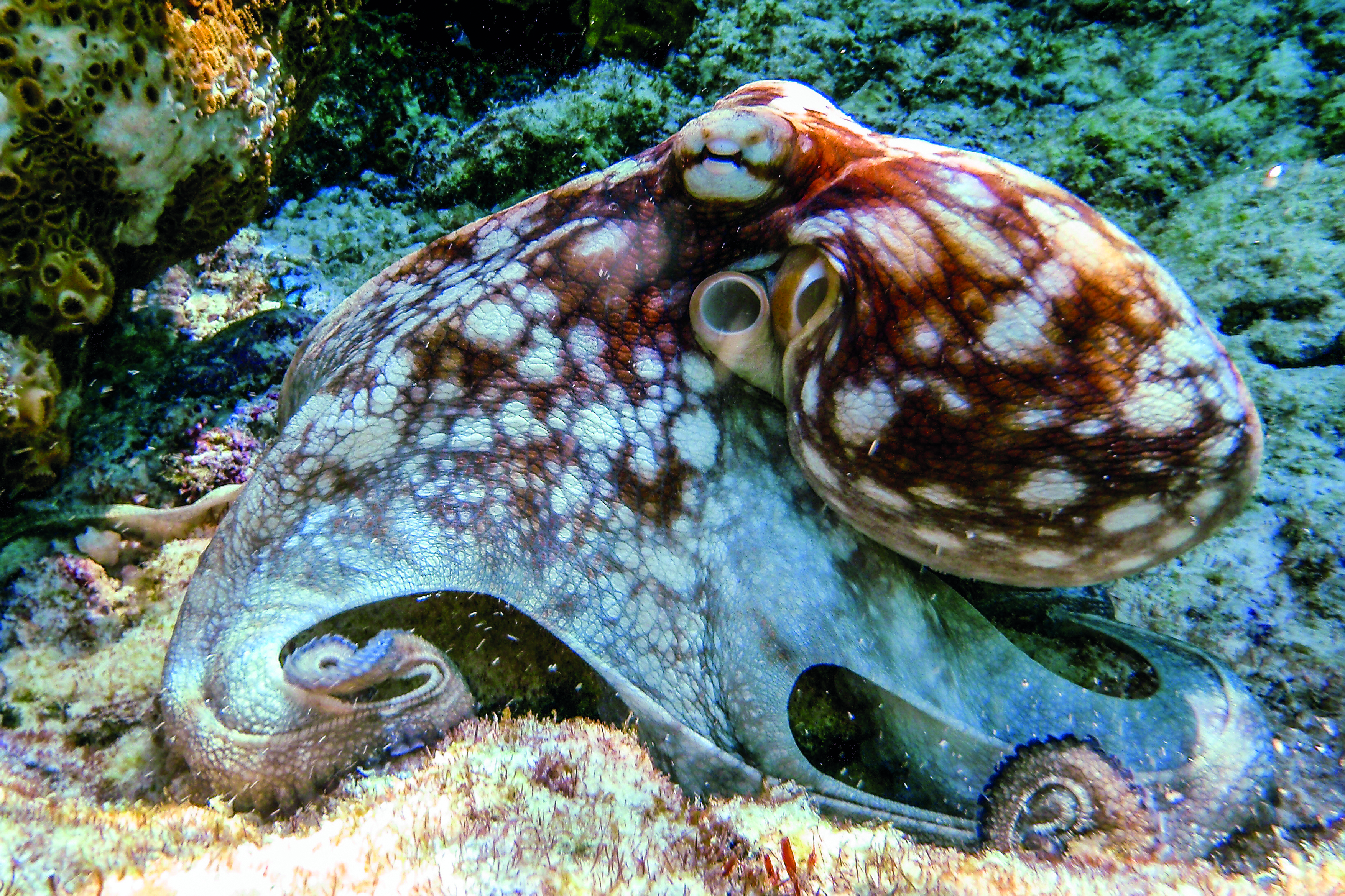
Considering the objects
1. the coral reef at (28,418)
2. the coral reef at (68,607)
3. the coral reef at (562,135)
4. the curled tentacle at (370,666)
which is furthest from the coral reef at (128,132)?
the curled tentacle at (370,666)

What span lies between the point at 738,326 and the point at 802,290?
225mm

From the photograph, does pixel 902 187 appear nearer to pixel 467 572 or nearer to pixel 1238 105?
pixel 467 572

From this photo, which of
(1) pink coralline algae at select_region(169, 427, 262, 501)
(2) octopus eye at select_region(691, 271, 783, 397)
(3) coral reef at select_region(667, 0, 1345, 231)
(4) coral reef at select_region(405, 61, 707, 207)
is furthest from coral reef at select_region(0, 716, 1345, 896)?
(4) coral reef at select_region(405, 61, 707, 207)

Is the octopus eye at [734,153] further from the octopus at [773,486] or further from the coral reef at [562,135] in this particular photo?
the coral reef at [562,135]

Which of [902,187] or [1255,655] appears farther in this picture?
[1255,655]

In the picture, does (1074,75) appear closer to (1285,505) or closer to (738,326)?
(1285,505)

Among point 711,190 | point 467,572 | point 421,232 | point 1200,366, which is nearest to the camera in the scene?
point 1200,366

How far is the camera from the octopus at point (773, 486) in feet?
5.14

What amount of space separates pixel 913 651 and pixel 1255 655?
1046 mm

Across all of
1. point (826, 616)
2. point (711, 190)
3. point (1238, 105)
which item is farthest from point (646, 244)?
point (1238, 105)

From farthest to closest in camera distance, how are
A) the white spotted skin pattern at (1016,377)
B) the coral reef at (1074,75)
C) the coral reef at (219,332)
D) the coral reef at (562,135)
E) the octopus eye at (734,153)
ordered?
the coral reef at (562,135)
the coral reef at (1074,75)
the coral reef at (219,332)
the octopus eye at (734,153)
the white spotted skin pattern at (1016,377)

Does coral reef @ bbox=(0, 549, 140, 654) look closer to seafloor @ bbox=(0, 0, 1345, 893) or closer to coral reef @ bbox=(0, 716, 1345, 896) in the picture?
seafloor @ bbox=(0, 0, 1345, 893)

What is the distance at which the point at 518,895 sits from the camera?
3.28ft

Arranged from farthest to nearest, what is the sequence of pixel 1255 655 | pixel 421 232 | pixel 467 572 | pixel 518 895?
pixel 421 232
pixel 1255 655
pixel 467 572
pixel 518 895
